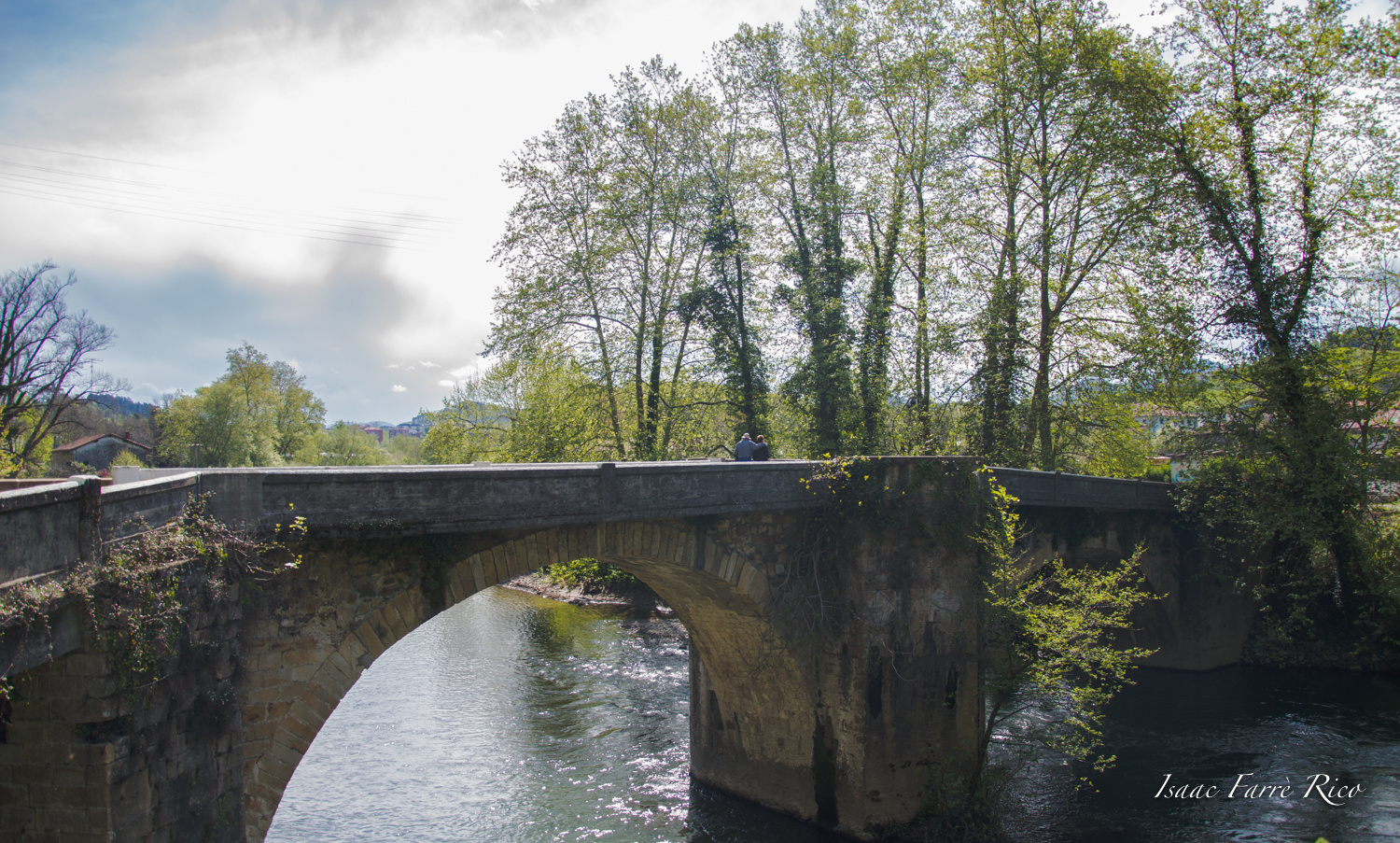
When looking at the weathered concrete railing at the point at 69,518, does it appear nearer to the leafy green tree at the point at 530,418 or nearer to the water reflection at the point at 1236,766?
the water reflection at the point at 1236,766

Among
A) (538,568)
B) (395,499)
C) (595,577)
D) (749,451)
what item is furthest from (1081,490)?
(595,577)

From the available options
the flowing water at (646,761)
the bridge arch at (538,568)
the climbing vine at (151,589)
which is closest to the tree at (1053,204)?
the flowing water at (646,761)

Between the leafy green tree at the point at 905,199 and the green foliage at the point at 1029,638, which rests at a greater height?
the leafy green tree at the point at 905,199

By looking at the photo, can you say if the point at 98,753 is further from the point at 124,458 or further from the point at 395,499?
the point at 124,458

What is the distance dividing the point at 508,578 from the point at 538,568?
382 millimetres

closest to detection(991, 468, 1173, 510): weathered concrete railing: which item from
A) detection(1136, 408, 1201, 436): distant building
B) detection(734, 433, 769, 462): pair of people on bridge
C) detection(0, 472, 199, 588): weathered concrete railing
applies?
detection(1136, 408, 1201, 436): distant building

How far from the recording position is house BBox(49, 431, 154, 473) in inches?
1732

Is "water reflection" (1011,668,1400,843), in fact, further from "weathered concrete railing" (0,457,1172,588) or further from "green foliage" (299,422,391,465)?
"green foliage" (299,422,391,465)

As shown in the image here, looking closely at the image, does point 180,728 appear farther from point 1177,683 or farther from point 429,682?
point 1177,683

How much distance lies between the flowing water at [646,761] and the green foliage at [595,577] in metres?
5.70

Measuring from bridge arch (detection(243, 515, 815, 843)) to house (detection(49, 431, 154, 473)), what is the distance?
4453 centimetres

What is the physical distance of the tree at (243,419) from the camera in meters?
40.8

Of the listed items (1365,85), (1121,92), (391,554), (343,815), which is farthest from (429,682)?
(1365,85)

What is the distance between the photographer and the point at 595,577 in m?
24.8
